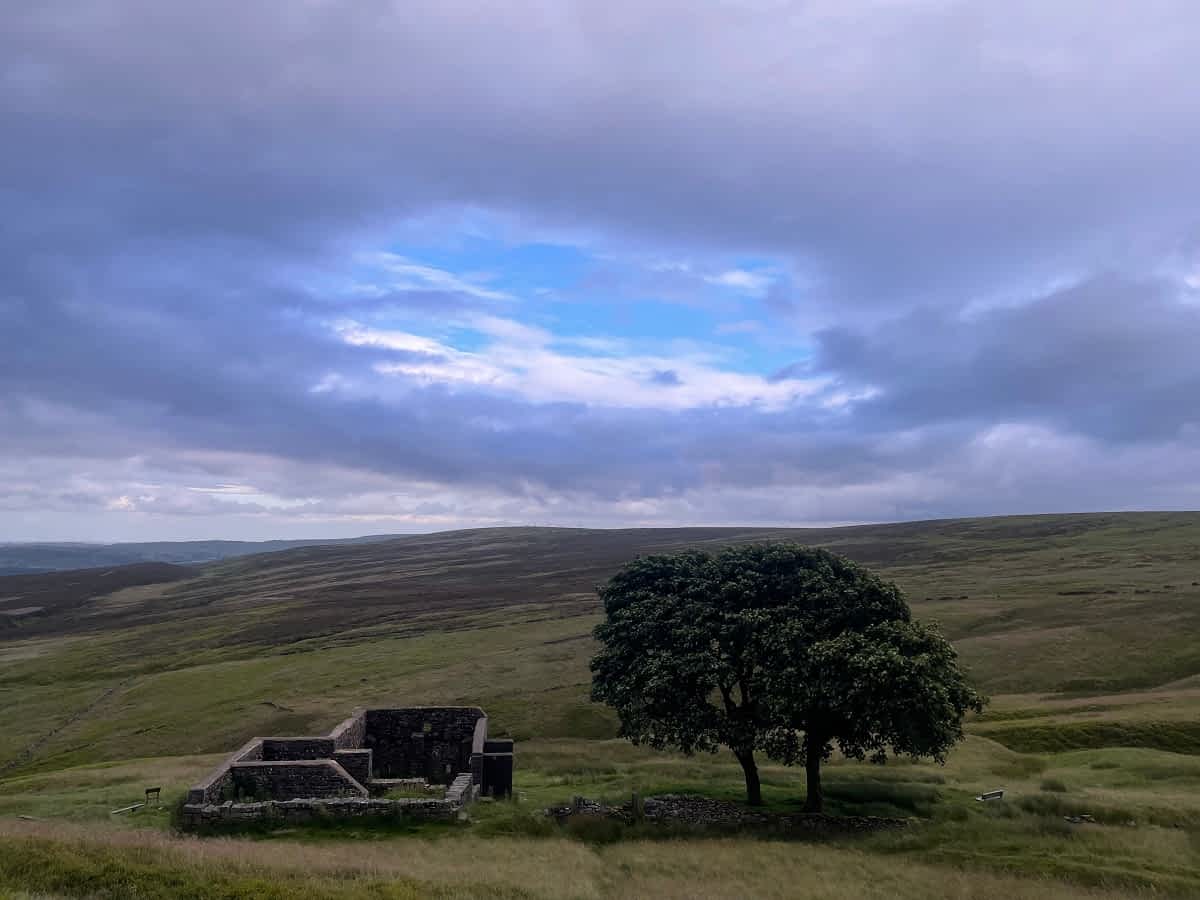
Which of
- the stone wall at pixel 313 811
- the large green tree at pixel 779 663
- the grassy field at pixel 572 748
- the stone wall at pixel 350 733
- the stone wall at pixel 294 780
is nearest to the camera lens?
the grassy field at pixel 572 748

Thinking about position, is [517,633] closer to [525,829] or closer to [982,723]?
[982,723]

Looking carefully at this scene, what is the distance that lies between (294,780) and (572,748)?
18801 millimetres

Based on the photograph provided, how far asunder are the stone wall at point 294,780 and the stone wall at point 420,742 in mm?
8595

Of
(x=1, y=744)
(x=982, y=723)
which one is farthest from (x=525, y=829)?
(x=1, y=744)

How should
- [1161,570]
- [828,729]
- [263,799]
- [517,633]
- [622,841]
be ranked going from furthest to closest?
[1161,570], [517,633], [828,729], [263,799], [622,841]

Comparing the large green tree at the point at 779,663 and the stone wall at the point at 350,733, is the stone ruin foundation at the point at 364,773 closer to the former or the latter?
the stone wall at the point at 350,733

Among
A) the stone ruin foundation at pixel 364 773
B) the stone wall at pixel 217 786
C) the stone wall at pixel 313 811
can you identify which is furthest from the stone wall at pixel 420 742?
the stone wall at pixel 313 811

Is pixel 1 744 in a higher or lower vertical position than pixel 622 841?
lower

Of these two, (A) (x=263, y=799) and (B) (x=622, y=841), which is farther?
(A) (x=263, y=799)

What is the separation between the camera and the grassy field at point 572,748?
18.9 meters

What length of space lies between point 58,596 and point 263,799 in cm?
19457

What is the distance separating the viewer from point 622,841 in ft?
79.2

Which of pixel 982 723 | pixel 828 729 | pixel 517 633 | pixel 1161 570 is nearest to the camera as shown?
pixel 828 729

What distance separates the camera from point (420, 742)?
1399 inches
